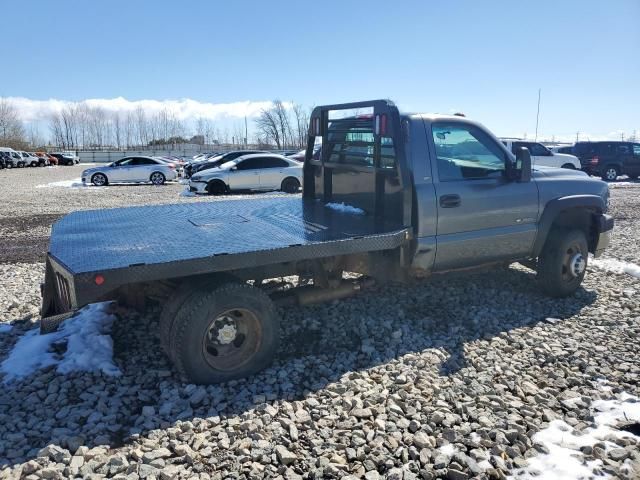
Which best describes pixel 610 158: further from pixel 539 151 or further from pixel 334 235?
pixel 334 235

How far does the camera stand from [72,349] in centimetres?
436

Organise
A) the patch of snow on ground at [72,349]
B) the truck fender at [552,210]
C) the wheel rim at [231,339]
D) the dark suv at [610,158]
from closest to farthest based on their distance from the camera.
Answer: the wheel rim at [231,339]
the patch of snow on ground at [72,349]
the truck fender at [552,210]
the dark suv at [610,158]

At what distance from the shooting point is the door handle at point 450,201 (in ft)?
16.0

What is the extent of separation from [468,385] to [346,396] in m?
0.98

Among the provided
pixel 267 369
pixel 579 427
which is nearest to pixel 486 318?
pixel 579 427

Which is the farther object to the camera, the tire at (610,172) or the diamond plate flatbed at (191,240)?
the tire at (610,172)

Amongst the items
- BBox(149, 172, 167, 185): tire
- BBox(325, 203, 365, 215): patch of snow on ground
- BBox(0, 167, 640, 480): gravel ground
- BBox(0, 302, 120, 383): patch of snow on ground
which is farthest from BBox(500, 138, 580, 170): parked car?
BBox(0, 302, 120, 383): patch of snow on ground

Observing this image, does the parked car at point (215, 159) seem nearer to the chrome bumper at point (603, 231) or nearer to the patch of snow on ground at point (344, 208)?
the patch of snow on ground at point (344, 208)

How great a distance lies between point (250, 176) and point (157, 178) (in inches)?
325

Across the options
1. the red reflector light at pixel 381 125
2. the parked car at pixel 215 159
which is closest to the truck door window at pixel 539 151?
the parked car at pixel 215 159

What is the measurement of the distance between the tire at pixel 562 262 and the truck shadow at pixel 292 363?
162mm

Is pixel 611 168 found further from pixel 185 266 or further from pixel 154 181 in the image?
pixel 185 266

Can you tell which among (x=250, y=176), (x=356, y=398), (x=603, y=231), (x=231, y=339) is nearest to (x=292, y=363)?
(x=231, y=339)

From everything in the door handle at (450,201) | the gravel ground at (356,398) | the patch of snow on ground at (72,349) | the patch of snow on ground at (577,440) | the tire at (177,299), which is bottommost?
the patch of snow on ground at (577,440)
